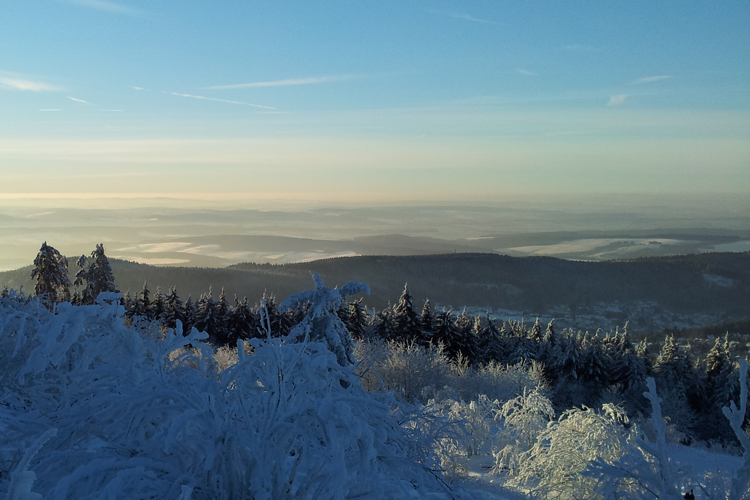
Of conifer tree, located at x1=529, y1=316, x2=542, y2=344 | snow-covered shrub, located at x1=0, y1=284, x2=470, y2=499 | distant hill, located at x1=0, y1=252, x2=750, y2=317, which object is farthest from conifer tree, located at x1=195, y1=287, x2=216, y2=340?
distant hill, located at x1=0, y1=252, x2=750, y2=317

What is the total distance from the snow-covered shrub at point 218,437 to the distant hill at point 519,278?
114 meters

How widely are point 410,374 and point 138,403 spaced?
30.1 metres

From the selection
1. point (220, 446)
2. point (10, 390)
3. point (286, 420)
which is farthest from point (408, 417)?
point (10, 390)

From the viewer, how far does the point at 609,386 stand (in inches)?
1868

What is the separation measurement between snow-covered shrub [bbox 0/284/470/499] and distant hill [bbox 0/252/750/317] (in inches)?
4477

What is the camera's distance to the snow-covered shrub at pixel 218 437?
3.04 metres

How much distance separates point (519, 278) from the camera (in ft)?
518

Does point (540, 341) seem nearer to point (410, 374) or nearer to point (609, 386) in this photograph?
point (609, 386)

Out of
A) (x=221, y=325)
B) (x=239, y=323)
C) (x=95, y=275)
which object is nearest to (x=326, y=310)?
(x=95, y=275)

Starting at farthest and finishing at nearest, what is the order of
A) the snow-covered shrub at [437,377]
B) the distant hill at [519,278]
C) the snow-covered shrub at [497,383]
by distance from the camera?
1. the distant hill at [519,278]
2. the snow-covered shrub at [497,383]
3. the snow-covered shrub at [437,377]

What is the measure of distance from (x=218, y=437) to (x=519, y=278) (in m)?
161

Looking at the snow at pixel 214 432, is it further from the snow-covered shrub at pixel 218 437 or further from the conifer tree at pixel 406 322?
the conifer tree at pixel 406 322

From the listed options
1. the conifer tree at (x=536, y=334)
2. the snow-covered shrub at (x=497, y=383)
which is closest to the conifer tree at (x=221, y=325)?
the snow-covered shrub at (x=497, y=383)

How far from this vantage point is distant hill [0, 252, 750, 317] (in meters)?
127
